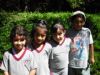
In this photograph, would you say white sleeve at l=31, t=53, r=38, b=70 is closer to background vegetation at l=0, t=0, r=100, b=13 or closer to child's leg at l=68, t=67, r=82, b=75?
child's leg at l=68, t=67, r=82, b=75

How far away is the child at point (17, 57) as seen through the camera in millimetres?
4383

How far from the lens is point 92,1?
2252cm

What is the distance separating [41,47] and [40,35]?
0.18 meters

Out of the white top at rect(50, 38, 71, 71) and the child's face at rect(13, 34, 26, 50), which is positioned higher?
the child's face at rect(13, 34, 26, 50)

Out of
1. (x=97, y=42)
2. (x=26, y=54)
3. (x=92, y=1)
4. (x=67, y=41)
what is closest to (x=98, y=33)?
(x=97, y=42)

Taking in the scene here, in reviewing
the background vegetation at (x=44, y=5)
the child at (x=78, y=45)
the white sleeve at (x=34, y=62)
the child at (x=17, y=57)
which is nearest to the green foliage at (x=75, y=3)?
the background vegetation at (x=44, y=5)

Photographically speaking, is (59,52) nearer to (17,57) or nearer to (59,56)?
(59,56)

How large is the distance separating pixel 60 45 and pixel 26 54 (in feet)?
2.29

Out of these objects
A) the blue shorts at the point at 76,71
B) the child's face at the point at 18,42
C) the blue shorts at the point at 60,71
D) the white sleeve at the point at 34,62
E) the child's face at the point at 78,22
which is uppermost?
the child's face at the point at 78,22

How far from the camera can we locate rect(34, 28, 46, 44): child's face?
4.58 m

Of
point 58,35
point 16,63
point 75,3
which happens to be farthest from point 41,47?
point 75,3

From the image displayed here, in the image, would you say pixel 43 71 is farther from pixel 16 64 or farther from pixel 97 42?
pixel 97 42

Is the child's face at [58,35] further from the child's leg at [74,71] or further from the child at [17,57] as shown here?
the child's leg at [74,71]

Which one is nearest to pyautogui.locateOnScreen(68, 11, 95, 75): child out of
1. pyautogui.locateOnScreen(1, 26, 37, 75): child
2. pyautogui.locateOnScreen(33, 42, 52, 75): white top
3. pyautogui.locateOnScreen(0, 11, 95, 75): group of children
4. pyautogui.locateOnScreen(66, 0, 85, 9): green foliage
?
pyautogui.locateOnScreen(0, 11, 95, 75): group of children
